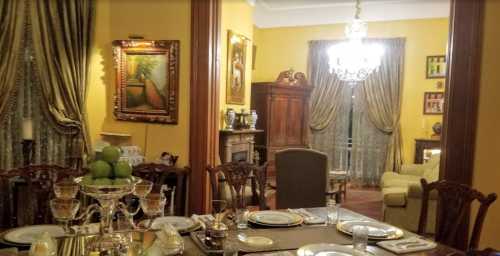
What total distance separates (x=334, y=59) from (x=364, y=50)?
0.42 m

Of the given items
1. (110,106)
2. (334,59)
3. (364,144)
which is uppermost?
Answer: (334,59)

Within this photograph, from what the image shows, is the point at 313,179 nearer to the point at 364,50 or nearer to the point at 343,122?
the point at 364,50

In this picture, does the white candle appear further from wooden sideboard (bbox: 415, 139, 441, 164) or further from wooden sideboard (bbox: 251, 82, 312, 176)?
wooden sideboard (bbox: 415, 139, 441, 164)

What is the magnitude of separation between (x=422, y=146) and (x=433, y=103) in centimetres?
77

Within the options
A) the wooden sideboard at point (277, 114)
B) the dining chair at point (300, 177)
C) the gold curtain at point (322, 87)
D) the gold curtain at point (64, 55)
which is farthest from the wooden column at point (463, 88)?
the gold curtain at point (322, 87)

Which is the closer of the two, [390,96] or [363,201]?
[363,201]

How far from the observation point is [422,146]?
649 cm

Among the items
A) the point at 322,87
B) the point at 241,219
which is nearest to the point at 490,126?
the point at 241,219

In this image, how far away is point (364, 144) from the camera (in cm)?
713

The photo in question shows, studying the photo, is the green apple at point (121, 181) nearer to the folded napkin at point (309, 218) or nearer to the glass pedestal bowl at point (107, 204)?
the glass pedestal bowl at point (107, 204)

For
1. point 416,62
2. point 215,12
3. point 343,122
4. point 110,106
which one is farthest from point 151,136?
point 416,62

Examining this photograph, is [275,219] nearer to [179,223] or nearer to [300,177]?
[179,223]

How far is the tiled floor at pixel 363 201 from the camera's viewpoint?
537 cm

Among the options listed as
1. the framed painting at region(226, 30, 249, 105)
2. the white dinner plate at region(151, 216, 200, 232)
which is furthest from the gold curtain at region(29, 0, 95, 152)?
the white dinner plate at region(151, 216, 200, 232)
